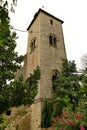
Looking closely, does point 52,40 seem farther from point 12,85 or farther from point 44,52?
point 12,85

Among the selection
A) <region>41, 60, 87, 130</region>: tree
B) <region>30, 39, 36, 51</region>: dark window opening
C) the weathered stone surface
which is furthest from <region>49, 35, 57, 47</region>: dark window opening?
<region>41, 60, 87, 130</region>: tree

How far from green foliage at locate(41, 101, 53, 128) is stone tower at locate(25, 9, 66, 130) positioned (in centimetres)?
46

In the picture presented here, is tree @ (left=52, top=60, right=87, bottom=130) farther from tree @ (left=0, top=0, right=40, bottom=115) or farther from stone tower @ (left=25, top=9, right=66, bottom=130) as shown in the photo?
tree @ (left=0, top=0, right=40, bottom=115)

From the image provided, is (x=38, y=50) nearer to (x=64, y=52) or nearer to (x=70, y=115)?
(x=64, y=52)

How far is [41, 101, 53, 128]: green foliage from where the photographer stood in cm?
1390

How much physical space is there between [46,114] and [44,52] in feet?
20.2

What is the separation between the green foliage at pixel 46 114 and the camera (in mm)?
13901

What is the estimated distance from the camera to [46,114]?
14383 millimetres

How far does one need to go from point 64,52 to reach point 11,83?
465 inches

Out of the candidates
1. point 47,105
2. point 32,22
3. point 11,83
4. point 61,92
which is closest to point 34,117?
point 47,105

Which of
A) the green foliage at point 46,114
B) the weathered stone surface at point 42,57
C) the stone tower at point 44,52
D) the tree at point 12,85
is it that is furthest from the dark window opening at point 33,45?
the tree at point 12,85

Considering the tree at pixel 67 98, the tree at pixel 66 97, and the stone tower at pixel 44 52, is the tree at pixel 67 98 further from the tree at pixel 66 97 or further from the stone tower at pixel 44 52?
the stone tower at pixel 44 52

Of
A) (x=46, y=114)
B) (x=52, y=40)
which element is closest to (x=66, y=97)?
(x=46, y=114)

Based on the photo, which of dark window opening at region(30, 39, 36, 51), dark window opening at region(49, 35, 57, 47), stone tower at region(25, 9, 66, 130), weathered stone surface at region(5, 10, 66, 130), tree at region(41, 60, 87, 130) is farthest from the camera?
dark window opening at region(30, 39, 36, 51)
